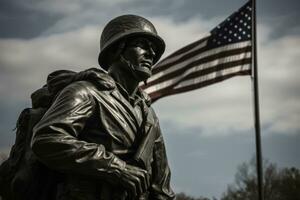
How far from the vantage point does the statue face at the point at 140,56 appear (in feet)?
12.6

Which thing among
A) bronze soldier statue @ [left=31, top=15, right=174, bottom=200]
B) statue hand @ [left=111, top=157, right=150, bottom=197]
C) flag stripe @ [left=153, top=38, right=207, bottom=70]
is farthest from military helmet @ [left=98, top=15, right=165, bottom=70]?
flag stripe @ [left=153, top=38, right=207, bottom=70]

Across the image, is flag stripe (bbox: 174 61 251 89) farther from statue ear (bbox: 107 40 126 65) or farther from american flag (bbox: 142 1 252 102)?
statue ear (bbox: 107 40 126 65)

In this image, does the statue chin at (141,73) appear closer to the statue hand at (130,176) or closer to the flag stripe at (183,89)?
the statue hand at (130,176)

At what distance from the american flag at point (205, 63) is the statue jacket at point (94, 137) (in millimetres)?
6291

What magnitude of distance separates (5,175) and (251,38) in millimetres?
8114

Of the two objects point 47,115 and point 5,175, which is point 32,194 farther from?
point 47,115

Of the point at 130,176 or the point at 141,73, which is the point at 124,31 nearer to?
the point at 141,73

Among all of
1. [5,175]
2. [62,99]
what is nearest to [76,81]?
[62,99]

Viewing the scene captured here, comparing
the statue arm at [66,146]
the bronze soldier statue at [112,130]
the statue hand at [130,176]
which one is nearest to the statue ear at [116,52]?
the bronze soldier statue at [112,130]

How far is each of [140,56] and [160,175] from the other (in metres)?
0.94

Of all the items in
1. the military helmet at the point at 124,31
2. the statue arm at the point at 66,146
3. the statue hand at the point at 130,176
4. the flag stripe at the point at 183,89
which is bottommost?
the statue hand at the point at 130,176

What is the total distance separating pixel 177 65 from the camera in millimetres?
10422

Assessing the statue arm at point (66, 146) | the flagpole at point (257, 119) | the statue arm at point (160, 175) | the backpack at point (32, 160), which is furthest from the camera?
the flagpole at point (257, 119)

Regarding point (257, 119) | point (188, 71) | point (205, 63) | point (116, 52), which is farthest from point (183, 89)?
point (116, 52)
